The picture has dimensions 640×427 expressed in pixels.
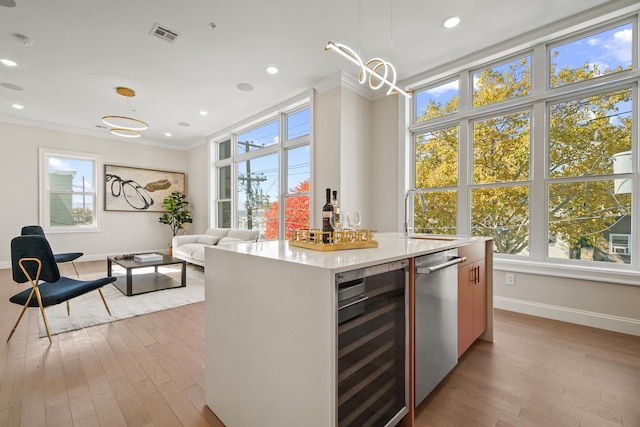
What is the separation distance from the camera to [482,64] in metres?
3.59

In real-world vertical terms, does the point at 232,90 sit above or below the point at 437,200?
above

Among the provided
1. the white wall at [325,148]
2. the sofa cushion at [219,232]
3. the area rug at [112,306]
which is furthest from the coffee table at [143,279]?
the white wall at [325,148]

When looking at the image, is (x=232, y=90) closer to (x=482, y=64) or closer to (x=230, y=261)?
(x=482, y=64)

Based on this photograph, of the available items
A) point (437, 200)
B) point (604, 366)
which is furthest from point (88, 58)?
point (604, 366)

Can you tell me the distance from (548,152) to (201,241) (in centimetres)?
595

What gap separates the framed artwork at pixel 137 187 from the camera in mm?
6781

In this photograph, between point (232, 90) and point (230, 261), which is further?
point (232, 90)

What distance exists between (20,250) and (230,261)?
2.26 meters

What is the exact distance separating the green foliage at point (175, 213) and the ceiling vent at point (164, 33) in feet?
16.2

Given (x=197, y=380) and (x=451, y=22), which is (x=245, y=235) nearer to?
(x=197, y=380)

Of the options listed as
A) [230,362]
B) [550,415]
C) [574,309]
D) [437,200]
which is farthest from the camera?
[437,200]

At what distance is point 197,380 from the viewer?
1.85 meters

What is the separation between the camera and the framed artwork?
6.78 meters

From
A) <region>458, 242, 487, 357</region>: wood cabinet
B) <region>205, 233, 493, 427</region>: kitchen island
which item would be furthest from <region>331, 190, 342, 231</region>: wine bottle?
<region>458, 242, 487, 357</region>: wood cabinet
